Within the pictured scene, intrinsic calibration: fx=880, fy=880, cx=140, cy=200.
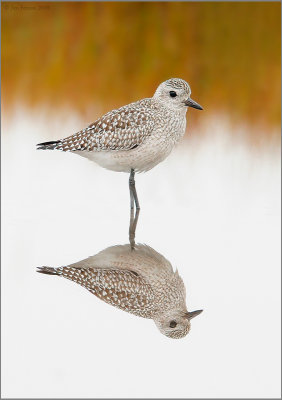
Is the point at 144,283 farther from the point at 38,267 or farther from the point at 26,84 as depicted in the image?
the point at 26,84

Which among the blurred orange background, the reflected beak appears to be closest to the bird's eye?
the reflected beak

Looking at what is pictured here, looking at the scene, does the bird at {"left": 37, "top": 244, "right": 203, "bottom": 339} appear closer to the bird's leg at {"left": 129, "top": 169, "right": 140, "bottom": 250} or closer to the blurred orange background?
the bird's leg at {"left": 129, "top": 169, "right": 140, "bottom": 250}

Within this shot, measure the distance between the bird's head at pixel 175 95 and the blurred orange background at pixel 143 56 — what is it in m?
3.34

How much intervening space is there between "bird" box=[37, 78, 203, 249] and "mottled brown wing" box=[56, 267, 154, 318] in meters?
1.64

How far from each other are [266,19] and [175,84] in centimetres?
814

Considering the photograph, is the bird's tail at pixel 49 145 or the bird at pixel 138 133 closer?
the bird at pixel 138 133

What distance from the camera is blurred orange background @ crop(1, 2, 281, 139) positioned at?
13148 millimetres

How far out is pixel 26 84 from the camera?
543 inches

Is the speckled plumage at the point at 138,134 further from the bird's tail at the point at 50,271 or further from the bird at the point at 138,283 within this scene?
the bird's tail at the point at 50,271

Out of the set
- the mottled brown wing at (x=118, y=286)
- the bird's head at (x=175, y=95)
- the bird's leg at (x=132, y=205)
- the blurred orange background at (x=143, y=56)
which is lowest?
the mottled brown wing at (x=118, y=286)

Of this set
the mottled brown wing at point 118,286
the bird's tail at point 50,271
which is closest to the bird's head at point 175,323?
the mottled brown wing at point 118,286

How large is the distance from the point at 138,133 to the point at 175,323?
2.87 m

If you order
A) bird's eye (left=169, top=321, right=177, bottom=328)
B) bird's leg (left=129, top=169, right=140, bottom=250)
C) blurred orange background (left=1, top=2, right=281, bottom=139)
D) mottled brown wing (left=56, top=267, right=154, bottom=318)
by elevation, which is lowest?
bird's eye (left=169, top=321, right=177, bottom=328)

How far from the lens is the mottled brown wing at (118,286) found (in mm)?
6613
